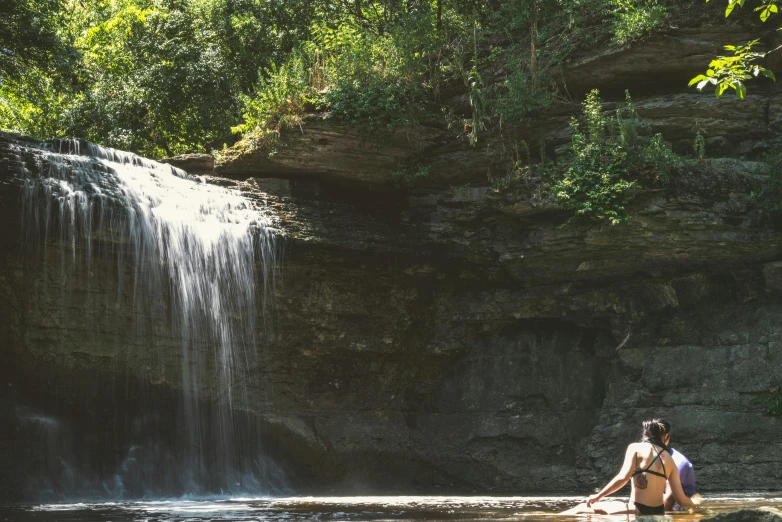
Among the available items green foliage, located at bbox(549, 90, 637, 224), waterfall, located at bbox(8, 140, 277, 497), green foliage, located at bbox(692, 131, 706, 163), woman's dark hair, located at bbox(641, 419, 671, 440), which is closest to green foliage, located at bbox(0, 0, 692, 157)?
green foliage, located at bbox(549, 90, 637, 224)

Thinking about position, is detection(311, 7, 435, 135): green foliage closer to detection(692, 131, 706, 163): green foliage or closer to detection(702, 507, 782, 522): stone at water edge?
detection(692, 131, 706, 163): green foliage

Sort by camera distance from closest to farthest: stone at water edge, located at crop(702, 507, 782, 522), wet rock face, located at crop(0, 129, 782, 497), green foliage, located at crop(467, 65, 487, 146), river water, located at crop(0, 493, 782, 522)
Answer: stone at water edge, located at crop(702, 507, 782, 522) → river water, located at crop(0, 493, 782, 522) → wet rock face, located at crop(0, 129, 782, 497) → green foliage, located at crop(467, 65, 487, 146)

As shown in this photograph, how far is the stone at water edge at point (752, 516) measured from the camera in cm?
497

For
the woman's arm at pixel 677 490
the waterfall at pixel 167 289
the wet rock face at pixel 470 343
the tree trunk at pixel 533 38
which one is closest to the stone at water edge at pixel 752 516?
the woman's arm at pixel 677 490

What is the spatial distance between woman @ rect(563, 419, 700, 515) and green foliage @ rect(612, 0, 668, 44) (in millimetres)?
9867

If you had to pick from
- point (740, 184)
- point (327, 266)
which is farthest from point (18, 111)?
point (740, 184)

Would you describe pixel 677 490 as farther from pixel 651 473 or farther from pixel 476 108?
pixel 476 108

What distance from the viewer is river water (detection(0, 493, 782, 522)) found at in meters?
7.91

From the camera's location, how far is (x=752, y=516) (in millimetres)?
5066

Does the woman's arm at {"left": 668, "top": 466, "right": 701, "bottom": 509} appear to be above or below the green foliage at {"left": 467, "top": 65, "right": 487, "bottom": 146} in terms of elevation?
below

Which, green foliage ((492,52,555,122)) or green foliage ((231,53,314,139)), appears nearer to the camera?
green foliage ((231,53,314,139))

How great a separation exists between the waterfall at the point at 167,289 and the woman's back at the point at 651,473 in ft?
27.0

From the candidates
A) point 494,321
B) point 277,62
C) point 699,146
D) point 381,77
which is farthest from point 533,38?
point 277,62

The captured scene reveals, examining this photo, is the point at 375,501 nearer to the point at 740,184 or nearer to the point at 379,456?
the point at 379,456
